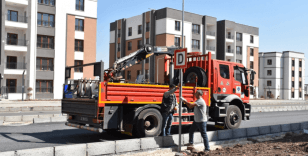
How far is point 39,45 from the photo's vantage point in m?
36.1

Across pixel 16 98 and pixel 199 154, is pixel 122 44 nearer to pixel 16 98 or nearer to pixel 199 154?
pixel 16 98

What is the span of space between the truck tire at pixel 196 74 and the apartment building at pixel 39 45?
27876 mm

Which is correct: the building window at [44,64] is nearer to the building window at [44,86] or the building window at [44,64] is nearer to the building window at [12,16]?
the building window at [44,86]

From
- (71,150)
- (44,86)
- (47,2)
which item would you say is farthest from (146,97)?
(47,2)

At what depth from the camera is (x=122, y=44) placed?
5572 cm

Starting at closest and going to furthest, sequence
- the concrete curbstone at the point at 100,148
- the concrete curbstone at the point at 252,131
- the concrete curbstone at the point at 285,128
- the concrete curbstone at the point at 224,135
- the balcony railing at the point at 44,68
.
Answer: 1. the concrete curbstone at the point at 100,148
2. the concrete curbstone at the point at 224,135
3. the concrete curbstone at the point at 252,131
4. the concrete curbstone at the point at 285,128
5. the balcony railing at the point at 44,68

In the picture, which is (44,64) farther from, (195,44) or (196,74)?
(196,74)

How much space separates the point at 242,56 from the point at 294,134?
170ft

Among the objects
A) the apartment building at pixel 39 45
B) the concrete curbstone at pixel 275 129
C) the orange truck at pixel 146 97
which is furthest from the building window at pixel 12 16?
the concrete curbstone at pixel 275 129

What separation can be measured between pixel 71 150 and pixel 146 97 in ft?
11.0

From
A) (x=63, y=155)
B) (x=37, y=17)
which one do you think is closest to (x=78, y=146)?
(x=63, y=155)

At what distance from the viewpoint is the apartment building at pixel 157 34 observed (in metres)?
46.8

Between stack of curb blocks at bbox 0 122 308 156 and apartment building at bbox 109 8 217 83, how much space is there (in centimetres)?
3369

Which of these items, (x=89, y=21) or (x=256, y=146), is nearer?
(x=256, y=146)
